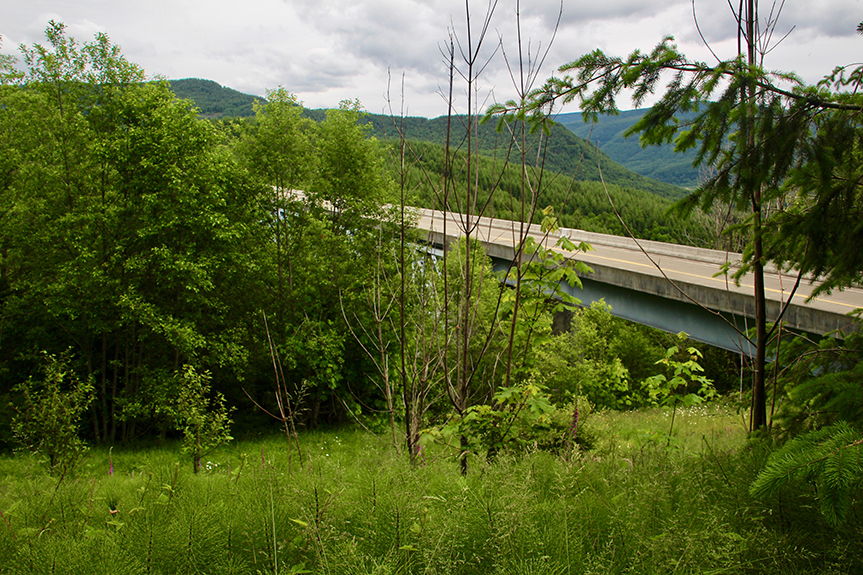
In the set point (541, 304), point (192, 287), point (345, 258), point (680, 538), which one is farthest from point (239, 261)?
point (680, 538)

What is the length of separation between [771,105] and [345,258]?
12655 mm

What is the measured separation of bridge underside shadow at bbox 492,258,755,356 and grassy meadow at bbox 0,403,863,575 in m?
9.96

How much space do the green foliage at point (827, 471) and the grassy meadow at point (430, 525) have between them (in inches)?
10.0

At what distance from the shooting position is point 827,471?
5.39ft

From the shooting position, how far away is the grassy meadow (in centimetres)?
180

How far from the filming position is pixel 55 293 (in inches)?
468

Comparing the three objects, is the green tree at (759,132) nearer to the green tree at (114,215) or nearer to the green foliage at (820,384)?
the green foliage at (820,384)

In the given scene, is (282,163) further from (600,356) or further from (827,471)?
(827,471)

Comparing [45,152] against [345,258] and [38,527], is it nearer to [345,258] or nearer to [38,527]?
[345,258]

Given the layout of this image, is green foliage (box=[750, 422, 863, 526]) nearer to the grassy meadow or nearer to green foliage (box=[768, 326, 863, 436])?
the grassy meadow

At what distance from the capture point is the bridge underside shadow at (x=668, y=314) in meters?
12.1

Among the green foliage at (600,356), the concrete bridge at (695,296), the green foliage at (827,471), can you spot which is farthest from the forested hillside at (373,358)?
the concrete bridge at (695,296)

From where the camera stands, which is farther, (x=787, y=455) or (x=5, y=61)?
(x=5, y=61)

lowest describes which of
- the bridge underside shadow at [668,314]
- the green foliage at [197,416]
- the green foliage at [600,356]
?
the green foliage at [600,356]
